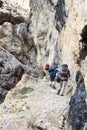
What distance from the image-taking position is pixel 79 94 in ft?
58.4

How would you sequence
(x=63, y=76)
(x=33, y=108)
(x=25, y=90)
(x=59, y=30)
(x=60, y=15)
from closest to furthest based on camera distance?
(x=33, y=108), (x=63, y=76), (x=25, y=90), (x=60, y=15), (x=59, y=30)

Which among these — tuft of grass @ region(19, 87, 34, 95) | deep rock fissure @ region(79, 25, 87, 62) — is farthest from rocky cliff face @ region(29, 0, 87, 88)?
tuft of grass @ region(19, 87, 34, 95)

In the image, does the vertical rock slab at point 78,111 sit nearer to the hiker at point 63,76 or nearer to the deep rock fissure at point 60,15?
the hiker at point 63,76

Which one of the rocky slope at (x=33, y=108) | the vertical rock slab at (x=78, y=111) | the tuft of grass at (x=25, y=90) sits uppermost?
the vertical rock slab at (x=78, y=111)

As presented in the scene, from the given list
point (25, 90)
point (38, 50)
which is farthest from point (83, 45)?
point (38, 50)

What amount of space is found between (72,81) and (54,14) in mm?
11590

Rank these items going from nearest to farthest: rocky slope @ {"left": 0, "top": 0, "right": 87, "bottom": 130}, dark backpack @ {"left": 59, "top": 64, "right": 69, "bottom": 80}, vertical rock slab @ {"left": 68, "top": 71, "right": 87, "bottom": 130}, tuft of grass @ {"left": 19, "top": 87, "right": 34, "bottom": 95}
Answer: vertical rock slab @ {"left": 68, "top": 71, "right": 87, "bottom": 130}
rocky slope @ {"left": 0, "top": 0, "right": 87, "bottom": 130}
dark backpack @ {"left": 59, "top": 64, "right": 69, "bottom": 80}
tuft of grass @ {"left": 19, "top": 87, "right": 34, "bottom": 95}

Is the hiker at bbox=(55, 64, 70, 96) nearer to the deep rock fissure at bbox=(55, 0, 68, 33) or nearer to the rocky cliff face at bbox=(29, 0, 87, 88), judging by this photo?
the rocky cliff face at bbox=(29, 0, 87, 88)

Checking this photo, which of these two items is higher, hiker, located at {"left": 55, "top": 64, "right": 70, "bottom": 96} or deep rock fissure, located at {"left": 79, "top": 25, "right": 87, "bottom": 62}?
deep rock fissure, located at {"left": 79, "top": 25, "right": 87, "bottom": 62}

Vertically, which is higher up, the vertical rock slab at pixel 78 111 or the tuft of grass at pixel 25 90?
the vertical rock slab at pixel 78 111

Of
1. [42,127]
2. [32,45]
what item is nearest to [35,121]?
[42,127]

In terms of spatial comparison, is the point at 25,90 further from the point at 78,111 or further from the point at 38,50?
the point at 38,50

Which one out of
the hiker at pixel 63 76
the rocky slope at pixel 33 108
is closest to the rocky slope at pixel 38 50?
the rocky slope at pixel 33 108

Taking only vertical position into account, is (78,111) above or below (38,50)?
above
